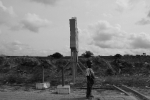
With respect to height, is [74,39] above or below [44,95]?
above

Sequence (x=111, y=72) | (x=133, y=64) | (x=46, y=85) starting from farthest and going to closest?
(x=133, y=64) < (x=111, y=72) < (x=46, y=85)

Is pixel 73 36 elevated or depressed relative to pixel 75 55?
elevated

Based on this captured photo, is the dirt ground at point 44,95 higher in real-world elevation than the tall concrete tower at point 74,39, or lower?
lower

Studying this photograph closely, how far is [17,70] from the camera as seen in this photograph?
23.2 m

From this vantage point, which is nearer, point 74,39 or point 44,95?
point 44,95

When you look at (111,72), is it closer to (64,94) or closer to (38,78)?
(38,78)

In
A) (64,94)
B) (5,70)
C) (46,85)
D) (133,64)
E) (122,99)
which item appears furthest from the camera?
(133,64)

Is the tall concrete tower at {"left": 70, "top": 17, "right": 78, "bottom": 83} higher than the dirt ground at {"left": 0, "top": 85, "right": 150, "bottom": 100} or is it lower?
higher

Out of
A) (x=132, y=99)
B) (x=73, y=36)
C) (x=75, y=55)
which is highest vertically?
(x=73, y=36)

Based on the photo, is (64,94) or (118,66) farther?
(118,66)

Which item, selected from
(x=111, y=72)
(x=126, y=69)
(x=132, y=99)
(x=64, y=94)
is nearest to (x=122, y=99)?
(x=132, y=99)

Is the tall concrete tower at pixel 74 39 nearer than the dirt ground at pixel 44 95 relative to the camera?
No

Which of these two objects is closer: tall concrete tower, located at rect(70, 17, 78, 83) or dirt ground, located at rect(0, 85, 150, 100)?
dirt ground, located at rect(0, 85, 150, 100)

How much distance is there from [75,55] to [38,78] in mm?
4527
